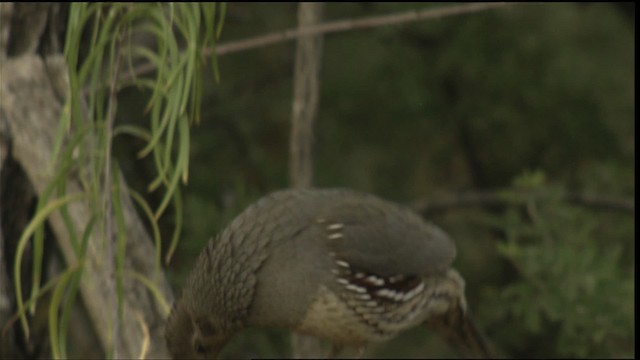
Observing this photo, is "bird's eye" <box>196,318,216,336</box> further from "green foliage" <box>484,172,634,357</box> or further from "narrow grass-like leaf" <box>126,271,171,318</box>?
"green foliage" <box>484,172,634,357</box>

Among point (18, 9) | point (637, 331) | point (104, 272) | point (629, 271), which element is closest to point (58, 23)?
point (18, 9)

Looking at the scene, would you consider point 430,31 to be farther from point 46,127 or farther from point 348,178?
point 46,127

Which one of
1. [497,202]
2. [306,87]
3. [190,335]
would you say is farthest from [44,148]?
[497,202]

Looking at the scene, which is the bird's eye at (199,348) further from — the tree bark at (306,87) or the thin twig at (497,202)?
the thin twig at (497,202)

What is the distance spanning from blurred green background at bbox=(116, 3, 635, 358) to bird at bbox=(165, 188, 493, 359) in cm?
122

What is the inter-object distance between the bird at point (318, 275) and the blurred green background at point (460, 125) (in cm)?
122

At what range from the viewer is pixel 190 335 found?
4.19 metres

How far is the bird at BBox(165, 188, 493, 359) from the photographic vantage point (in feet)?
13.9

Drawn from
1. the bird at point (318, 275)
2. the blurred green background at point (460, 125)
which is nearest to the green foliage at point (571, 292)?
the blurred green background at point (460, 125)

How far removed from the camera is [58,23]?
4.11 metres

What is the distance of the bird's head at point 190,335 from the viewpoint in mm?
4129

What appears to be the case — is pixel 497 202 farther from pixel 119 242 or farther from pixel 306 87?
pixel 119 242

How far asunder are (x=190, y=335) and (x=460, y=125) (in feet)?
8.35

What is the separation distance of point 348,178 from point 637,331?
1.69 m
